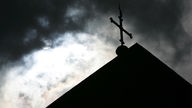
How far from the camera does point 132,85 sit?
12344 millimetres

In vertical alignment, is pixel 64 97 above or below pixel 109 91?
above

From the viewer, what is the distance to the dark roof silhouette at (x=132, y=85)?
12312 mm

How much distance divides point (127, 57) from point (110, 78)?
836 mm

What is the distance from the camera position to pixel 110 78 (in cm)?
1250

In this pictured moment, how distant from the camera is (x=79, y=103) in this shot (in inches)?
510

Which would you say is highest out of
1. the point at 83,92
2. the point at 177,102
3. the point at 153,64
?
the point at 83,92

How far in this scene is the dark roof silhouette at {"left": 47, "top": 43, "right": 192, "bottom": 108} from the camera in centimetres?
1231

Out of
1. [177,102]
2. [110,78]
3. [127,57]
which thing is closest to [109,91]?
[110,78]

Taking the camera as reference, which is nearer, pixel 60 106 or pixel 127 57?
pixel 127 57

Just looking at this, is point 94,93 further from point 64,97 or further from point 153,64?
point 153,64

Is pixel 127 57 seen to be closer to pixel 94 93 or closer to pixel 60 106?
pixel 94 93

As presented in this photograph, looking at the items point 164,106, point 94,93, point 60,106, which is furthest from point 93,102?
point 164,106

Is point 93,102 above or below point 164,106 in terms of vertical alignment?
above

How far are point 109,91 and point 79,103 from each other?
108 centimetres
